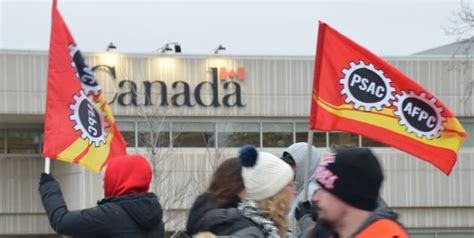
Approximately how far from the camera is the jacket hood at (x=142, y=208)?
525 centimetres

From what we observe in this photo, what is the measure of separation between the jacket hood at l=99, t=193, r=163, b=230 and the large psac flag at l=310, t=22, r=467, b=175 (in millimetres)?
2044

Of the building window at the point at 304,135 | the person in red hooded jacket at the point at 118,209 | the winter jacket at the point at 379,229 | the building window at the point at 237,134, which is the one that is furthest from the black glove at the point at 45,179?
the building window at the point at 304,135

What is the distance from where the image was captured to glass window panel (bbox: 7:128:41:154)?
3091 cm

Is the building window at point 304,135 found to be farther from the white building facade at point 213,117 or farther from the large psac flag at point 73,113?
the large psac flag at point 73,113

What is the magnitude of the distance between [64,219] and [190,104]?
2259 cm

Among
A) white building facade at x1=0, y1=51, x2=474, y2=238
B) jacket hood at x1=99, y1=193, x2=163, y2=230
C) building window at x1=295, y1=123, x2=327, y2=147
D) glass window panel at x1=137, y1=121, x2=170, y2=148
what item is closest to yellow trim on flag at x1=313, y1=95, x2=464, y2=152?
jacket hood at x1=99, y1=193, x2=163, y2=230

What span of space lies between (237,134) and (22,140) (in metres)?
7.33

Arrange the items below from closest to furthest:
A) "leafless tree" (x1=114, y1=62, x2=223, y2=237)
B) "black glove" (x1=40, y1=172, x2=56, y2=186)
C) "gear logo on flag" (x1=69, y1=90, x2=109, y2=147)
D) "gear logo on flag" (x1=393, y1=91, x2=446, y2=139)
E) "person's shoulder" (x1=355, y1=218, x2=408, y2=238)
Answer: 1. "person's shoulder" (x1=355, y1=218, x2=408, y2=238)
2. "black glove" (x1=40, y1=172, x2=56, y2=186)
3. "gear logo on flag" (x1=69, y1=90, x2=109, y2=147)
4. "gear logo on flag" (x1=393, y1=91, x2=446, y2=139)
5. "leafless tree" (x1=114, y1=62, x2=223, y2=237)

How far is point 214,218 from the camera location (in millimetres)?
4488

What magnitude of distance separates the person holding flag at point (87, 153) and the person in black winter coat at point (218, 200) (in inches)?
18.0

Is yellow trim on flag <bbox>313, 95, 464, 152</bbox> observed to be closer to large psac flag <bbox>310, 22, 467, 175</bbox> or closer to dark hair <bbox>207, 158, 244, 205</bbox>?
large psac flag <bbox>310, 22, 467, 175</bbox>

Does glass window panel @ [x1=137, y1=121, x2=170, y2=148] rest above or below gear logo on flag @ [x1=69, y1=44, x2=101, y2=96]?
below

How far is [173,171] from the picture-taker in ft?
91.6

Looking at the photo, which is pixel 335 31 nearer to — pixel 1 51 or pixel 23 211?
pixel 1 51
